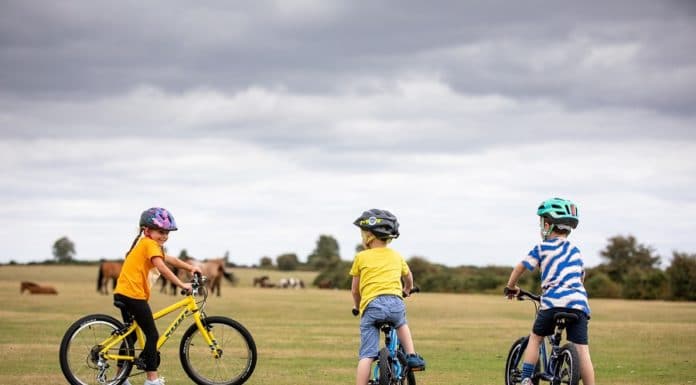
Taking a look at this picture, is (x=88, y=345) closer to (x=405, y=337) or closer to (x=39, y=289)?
(x=405, y=337)

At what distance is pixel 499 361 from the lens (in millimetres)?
14891

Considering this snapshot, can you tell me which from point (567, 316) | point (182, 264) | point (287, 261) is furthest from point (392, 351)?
point (287, 261)

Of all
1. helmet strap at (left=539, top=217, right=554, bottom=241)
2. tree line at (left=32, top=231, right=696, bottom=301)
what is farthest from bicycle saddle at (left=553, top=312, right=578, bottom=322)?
tree line at (left=32, top=231, right=696, bottom=301)

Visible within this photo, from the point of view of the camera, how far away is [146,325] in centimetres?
1013

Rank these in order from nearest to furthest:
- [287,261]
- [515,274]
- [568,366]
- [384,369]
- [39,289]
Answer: [384,369]
[568,366]
[515,274]
[39,289]
[287,261]

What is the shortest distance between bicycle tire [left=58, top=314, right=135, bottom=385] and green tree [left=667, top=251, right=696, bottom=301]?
41.9 metres

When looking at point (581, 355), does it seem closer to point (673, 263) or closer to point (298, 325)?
point (298, 325)

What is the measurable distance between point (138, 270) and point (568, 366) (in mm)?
4457

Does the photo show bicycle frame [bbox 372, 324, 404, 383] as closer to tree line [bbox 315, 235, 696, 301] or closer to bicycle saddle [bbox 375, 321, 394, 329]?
bicycle saddle [bbox 375, 321, 394, 329]

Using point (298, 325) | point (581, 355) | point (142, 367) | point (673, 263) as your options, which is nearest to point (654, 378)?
point (581, 355)

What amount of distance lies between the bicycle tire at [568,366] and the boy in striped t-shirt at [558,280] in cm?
15

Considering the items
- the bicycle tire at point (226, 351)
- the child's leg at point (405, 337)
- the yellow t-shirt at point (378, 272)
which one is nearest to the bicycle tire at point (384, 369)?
the child's leg at point (405, 337)

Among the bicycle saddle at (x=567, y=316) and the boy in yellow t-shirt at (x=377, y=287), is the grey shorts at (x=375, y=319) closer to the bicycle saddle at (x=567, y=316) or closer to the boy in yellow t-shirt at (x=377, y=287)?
the boy in yellow t-shirt at (x=377, y=287)

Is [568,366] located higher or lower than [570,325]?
lower
